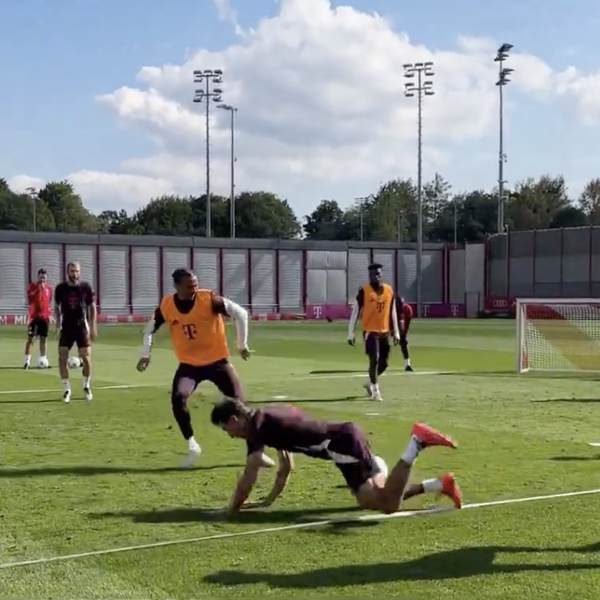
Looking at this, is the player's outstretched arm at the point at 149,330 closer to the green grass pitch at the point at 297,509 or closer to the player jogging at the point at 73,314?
the green grass pitch at the point at 297,509

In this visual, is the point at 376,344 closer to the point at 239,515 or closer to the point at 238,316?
the point at 238,316

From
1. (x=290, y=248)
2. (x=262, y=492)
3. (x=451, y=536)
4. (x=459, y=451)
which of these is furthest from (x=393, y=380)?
(x=290, y=248)

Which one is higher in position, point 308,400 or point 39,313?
point 39,313

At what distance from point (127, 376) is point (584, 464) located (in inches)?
471

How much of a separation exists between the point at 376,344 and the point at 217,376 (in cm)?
600

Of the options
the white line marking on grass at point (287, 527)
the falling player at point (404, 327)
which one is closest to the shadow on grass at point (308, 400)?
the falling player at point (404, 327)

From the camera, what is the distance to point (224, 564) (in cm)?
618

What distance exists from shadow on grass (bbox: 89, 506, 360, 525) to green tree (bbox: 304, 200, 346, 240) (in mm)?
142144

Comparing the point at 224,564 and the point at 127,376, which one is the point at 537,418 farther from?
the point at 127,376

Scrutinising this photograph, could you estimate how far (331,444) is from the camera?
729cm

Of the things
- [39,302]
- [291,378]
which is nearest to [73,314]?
[291,378]

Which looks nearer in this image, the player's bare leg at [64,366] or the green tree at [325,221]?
the player's bare leg at [64,366]

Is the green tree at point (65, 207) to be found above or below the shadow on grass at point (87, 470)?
above

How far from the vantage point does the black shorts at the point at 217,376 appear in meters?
9.96
